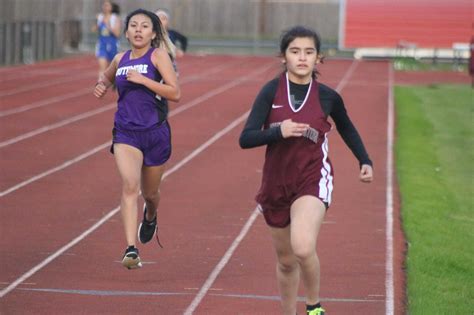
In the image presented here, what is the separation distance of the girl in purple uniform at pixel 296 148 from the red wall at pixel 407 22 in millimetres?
41974

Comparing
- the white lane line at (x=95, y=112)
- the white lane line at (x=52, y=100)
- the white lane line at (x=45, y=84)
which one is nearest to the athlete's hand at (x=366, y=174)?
the white lane line at (x=95, y=112)

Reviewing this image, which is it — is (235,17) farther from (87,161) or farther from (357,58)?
(87,161)

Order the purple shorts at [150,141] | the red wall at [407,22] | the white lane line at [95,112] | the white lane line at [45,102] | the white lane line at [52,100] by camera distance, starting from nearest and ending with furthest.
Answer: the purple shorts at [150,141] < the white lane line at [95,112] < the white lane line at [45,102] < the white lane line at [52,100] < the red wall at [407,22]

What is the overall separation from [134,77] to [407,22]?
42.1 meters

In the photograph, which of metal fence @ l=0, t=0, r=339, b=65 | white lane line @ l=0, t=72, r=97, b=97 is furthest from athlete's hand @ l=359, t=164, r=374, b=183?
metal fence @ l=0, t=0, r=339, b=65

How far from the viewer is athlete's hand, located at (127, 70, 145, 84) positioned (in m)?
8.98

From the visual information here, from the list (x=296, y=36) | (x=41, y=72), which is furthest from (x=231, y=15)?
(x=296, y=36)

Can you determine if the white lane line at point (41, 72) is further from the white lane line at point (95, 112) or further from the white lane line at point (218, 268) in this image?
the white lane line at point (218, 268)

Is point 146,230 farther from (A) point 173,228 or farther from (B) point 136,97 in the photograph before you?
(A) point 173,228

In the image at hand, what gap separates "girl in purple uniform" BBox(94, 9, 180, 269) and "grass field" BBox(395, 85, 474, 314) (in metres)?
2.10

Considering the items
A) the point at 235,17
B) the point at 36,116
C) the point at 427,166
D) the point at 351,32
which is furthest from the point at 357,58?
the point at 427,166

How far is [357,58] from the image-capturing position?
47.3 meters

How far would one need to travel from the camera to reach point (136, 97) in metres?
9.19

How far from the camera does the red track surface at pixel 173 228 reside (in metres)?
8.95
